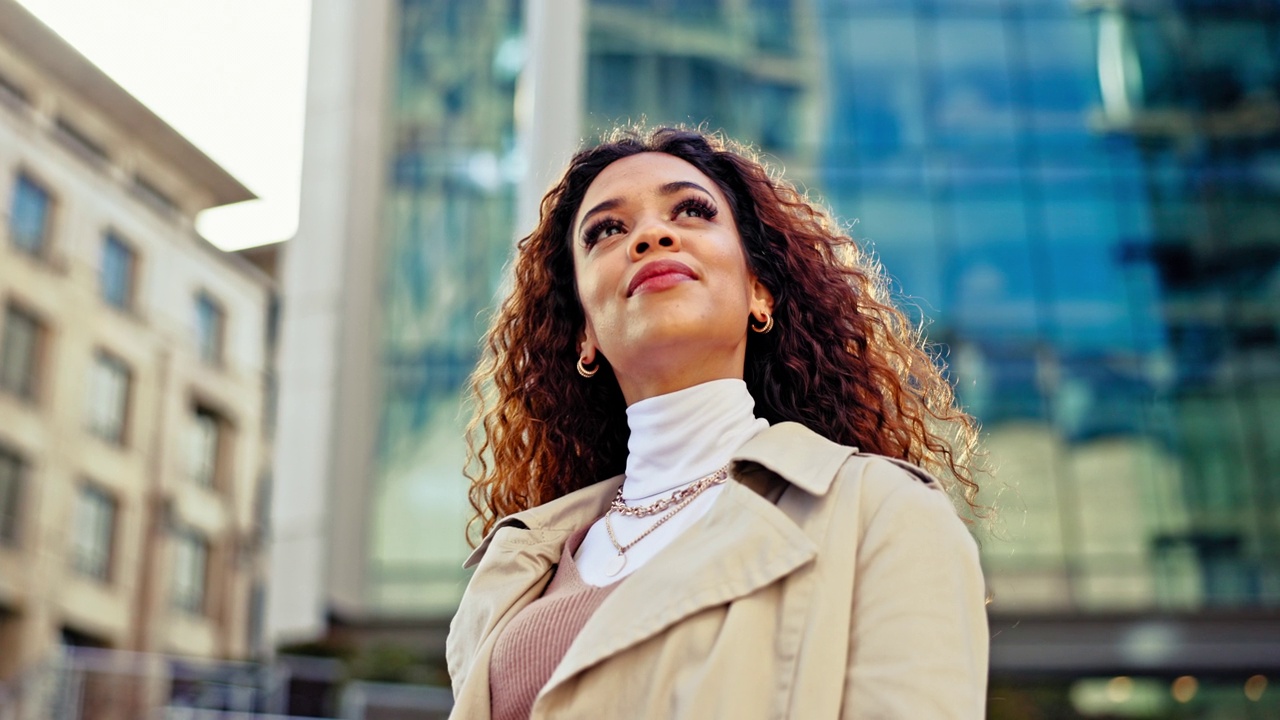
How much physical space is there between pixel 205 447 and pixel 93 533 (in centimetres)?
777

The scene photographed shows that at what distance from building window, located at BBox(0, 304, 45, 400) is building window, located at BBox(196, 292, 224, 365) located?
26.7 feet

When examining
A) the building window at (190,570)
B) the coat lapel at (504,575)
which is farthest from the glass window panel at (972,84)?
the building window at (190,570)

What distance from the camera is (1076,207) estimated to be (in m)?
23.8

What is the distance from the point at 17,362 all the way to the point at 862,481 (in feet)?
121

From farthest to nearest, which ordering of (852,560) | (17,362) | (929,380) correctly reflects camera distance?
1. (17,362)
2. (929,380)
3. (852,560)

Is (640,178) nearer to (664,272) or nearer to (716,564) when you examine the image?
(664,272)

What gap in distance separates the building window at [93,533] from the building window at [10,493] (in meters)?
2.36

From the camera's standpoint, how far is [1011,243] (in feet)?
77.0

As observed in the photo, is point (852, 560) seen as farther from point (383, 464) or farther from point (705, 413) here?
point (383, 464)

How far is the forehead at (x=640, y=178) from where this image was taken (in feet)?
9.53

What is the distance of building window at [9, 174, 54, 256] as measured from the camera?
119ft

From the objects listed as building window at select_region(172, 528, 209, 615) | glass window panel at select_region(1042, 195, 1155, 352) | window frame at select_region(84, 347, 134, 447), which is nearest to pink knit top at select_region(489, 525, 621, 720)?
glass window panel at select_region(1042, 195, 1155, 352)

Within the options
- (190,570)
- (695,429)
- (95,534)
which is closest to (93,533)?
(95,534)

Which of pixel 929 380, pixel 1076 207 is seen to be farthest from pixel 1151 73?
pixel 929 380
